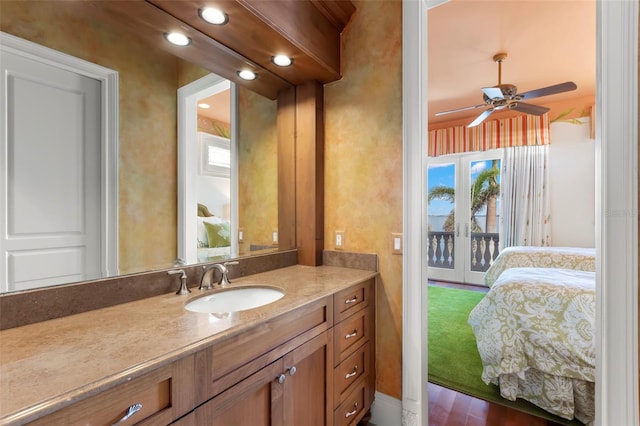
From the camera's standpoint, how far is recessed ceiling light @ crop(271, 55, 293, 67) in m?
1.66

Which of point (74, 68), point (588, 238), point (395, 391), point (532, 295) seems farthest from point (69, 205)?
point (588, 238)

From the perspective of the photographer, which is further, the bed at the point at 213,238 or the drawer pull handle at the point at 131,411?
the bed at the point at 213,238

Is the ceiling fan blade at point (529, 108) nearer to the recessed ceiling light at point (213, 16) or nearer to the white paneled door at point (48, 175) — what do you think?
the recessed ceiling light at point (213, 16)

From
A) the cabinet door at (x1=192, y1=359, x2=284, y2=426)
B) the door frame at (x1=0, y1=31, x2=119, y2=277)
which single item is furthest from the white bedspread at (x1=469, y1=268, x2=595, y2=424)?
the door frame at (x1=0, y1=31, x2=119, y2=277)

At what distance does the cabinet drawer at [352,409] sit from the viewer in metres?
1.44

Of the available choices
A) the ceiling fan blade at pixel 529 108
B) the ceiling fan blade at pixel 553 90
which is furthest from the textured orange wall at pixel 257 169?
the ceiling fan blade at pixel 529 108

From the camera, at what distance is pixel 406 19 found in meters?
1.66

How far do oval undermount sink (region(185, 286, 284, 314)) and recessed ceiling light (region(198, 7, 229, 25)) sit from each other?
1267mm

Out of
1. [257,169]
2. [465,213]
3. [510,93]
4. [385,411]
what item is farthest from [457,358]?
[465,213]

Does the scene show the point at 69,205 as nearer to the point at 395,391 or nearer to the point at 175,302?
the point at 175,302

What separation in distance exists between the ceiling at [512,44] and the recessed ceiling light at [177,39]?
184 cm

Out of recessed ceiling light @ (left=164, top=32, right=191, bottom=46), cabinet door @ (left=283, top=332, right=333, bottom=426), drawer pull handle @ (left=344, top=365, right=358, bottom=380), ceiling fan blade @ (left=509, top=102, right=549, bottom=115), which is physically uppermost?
ceiling fan blade @ (left=509, top=102, right=549, bottom=115)

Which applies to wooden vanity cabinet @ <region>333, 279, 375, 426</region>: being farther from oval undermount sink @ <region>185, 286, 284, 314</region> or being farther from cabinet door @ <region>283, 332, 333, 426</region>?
oval undermount sink @ <region>185, 286, 284, 314</region>

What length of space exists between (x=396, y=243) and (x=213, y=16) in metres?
1.48
